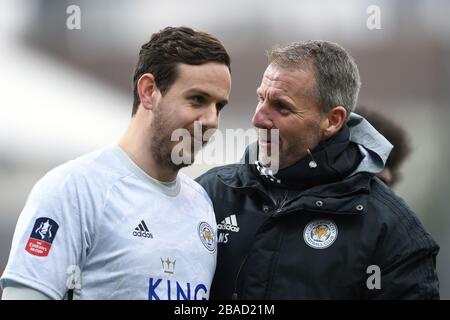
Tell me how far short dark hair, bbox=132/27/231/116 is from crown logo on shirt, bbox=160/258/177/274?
23.5 inches

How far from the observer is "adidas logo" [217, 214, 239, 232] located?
2682 mm

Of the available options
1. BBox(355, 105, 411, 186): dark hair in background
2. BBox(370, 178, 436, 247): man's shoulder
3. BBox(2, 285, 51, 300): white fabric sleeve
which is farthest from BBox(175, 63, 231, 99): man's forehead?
BBox(355, 105, 411, 186): dark hair in background

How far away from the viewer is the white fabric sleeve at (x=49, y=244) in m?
2.07

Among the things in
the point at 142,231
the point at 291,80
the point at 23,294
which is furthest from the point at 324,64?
the point at 23,294

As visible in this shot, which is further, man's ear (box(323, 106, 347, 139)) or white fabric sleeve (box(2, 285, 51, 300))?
man's ear (box(323, 106, 347, 139))

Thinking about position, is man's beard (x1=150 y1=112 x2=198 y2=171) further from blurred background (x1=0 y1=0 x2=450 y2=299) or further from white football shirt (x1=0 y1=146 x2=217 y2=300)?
blurred background (x1=0 y1=0 x2=450 y2=299)

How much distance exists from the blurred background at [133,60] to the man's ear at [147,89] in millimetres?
5426

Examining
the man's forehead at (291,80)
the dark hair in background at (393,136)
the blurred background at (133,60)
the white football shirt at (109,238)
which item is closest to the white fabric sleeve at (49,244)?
the white football shirt at (109,238)

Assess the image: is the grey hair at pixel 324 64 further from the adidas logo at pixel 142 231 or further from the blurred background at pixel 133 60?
the blurred background at pixel 133 60

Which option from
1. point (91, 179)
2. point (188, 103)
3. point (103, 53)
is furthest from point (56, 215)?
point (103, 53)

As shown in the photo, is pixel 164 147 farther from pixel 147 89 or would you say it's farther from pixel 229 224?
pixel 229 224

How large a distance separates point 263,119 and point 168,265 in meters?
0.77

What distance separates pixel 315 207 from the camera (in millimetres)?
2539

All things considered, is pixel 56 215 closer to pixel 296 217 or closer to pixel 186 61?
pixel 186 61
